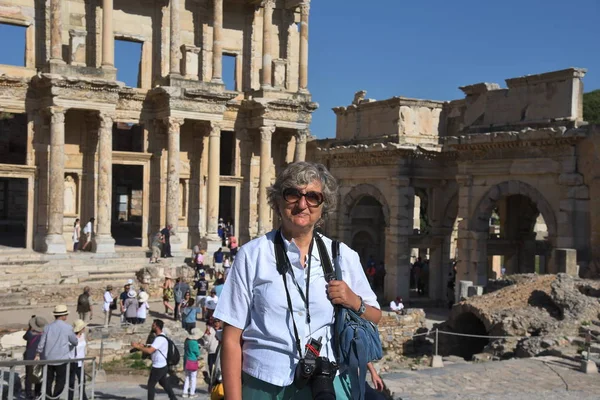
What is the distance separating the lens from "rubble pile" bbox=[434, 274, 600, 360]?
15.0m

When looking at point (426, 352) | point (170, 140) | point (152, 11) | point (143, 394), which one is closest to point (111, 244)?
point (170, 140)

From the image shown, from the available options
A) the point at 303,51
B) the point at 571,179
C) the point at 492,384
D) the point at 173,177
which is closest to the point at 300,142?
the point at 303,51

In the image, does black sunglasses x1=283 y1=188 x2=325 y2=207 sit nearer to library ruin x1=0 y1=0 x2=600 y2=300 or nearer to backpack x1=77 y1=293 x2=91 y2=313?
backpack x1=77 y1=293 x2=91 y2=313

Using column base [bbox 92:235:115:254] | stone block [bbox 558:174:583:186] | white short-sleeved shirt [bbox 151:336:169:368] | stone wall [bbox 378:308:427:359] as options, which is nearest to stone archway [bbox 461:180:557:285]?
stone block [bbox 558:174:583:186]

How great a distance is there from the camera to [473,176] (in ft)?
78.3

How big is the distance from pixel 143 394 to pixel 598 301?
33.1ft

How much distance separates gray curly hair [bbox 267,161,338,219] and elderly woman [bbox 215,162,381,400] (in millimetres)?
57

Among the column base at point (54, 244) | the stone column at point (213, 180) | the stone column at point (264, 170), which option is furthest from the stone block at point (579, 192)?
the column base at point (54, 244)

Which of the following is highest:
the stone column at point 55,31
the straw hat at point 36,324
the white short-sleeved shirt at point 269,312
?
the stone column at point 55,31

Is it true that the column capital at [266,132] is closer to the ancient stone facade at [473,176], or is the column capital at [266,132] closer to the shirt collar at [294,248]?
the ancient stone facade at [473,176]

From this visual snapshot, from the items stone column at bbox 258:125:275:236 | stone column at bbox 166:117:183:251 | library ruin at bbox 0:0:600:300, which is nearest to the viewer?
library ruin at bbox 0:0:600:300

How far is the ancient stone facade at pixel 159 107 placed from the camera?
79.9 feet

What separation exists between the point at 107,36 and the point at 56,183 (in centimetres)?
519

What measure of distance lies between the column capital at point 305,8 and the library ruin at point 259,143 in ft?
0.17
